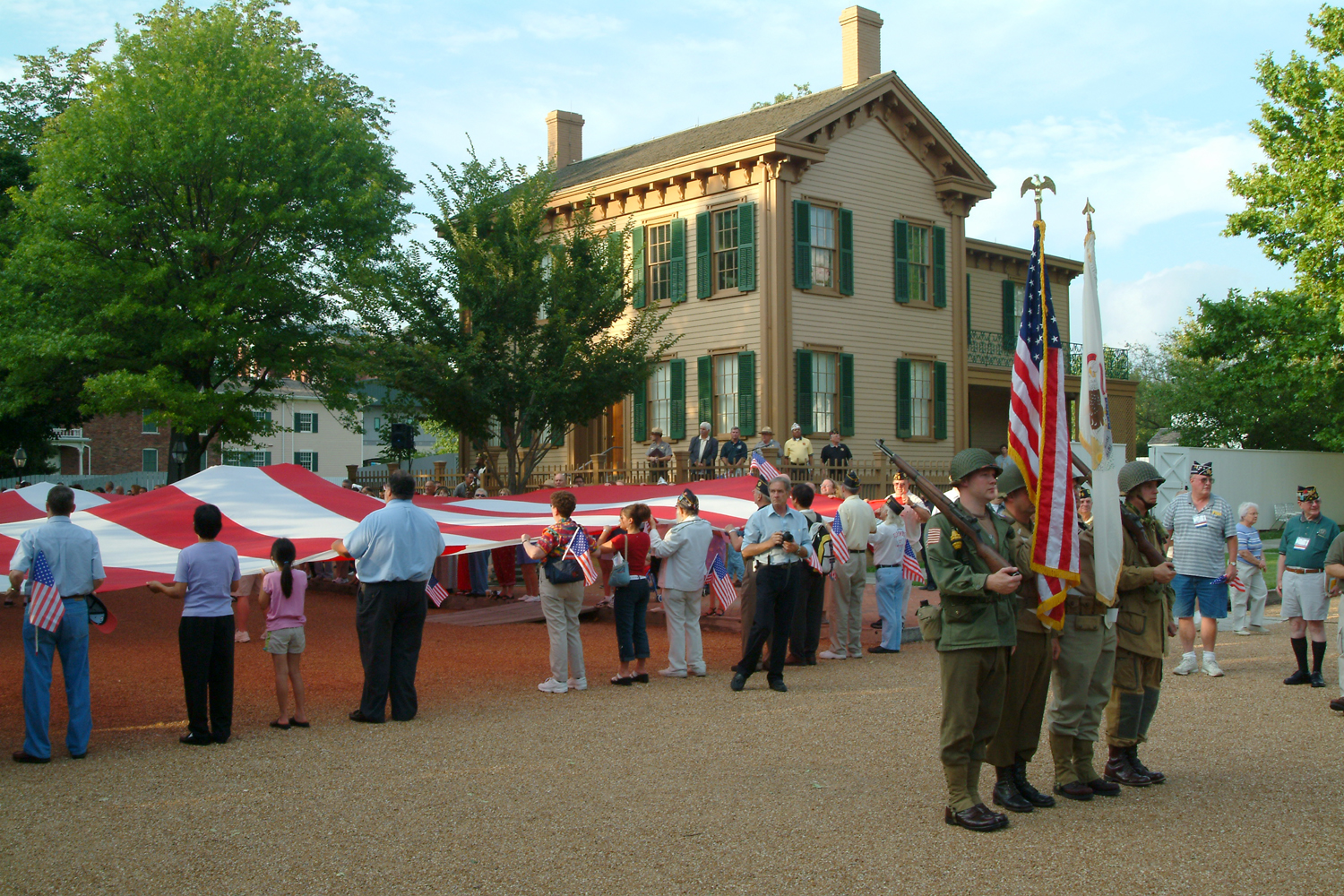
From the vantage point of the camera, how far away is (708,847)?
5344 millimetres

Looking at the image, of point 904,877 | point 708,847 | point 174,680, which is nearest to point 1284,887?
point 904,877

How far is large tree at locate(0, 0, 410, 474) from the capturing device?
2403cm

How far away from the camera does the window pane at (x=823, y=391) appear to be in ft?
77.8

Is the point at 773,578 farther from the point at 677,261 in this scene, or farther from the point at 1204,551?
the point at 677,261

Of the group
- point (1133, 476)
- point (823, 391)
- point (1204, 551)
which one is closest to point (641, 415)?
point (823, 391)

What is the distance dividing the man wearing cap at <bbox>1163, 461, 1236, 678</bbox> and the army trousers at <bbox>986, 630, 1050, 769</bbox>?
15.0ft

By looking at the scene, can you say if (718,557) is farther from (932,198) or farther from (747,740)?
(932,198)

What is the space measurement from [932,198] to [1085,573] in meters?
21.1

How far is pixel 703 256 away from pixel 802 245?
221cm

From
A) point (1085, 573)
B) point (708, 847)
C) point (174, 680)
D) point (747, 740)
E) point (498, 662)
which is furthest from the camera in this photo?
point (498, 662)

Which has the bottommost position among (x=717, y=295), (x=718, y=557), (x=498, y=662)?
(x=498, y=662)

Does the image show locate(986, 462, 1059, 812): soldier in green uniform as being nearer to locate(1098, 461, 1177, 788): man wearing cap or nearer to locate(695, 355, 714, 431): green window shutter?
locate(1098, 461, 1177, 788): man wearing cap

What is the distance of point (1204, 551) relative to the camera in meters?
9.85

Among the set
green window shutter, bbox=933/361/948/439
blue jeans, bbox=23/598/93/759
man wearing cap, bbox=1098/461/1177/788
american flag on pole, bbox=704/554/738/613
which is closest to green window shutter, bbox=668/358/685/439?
green window shutter, bbox=933/361/948/439
